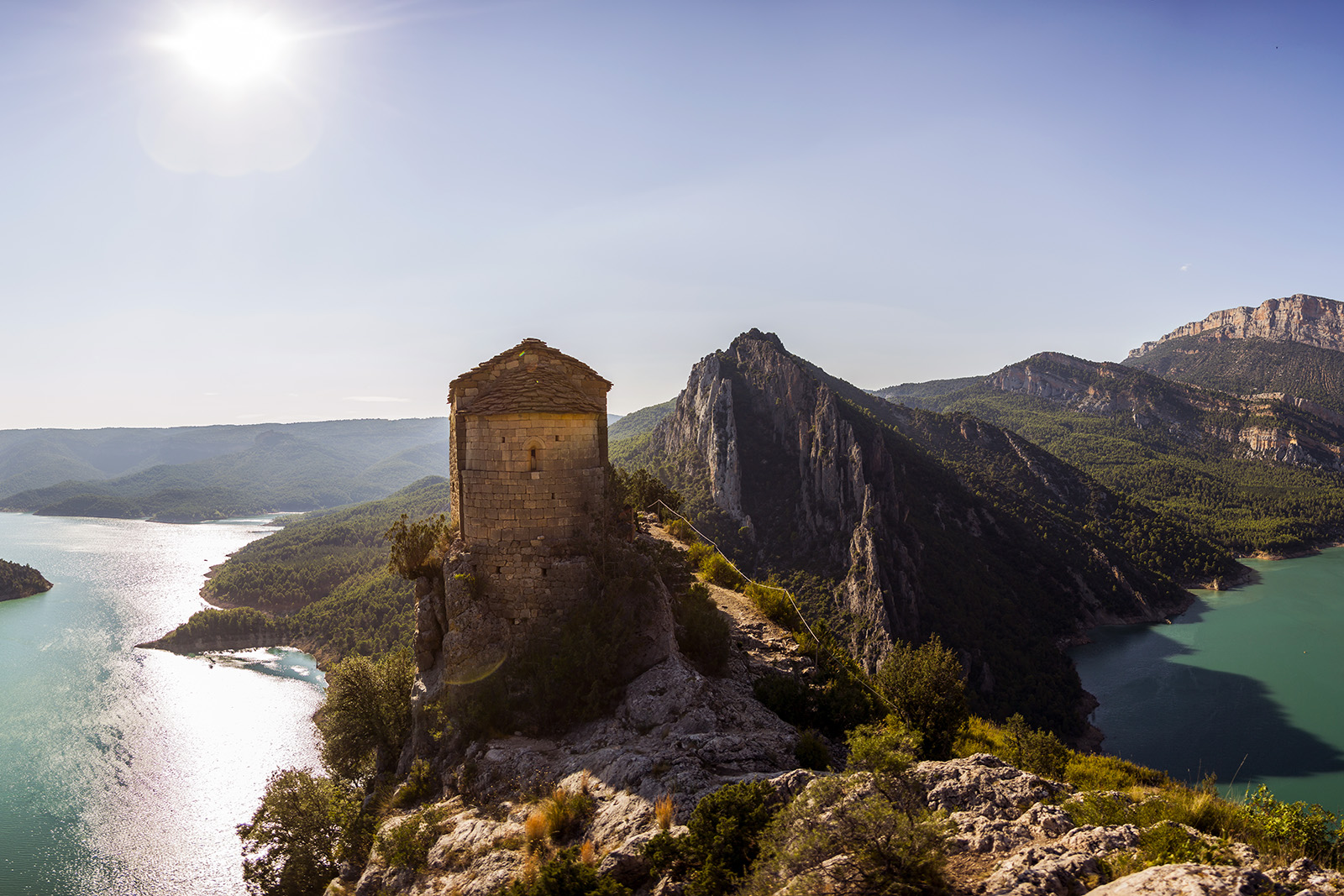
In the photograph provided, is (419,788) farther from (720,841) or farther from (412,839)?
(720,841)

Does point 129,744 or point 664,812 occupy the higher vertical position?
point 664,812

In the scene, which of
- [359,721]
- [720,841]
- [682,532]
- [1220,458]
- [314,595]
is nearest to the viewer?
[720,841]

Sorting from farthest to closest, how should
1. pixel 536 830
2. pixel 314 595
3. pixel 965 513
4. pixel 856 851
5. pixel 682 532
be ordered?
pixel 314 595 < pixel 965 513 < pixel 682 532 < pixel 536 830 < pixel 856 851

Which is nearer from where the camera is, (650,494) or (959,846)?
(959,846)

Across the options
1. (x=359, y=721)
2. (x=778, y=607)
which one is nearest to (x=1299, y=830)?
(x=778, y=607)

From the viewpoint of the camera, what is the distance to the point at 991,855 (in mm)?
6742

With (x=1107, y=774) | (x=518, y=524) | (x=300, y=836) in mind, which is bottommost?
(x=300, y=836)

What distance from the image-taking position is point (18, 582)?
107250mm

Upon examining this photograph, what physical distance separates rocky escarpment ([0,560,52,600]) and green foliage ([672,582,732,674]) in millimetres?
147686

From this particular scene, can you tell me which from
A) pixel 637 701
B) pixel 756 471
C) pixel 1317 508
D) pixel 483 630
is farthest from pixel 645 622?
pixel 1317 508

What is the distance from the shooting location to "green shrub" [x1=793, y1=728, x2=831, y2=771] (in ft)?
35.3

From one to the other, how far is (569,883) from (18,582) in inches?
6030

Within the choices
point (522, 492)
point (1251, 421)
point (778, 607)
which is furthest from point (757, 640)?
point (1251, 421)

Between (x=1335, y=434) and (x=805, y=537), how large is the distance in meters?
194
